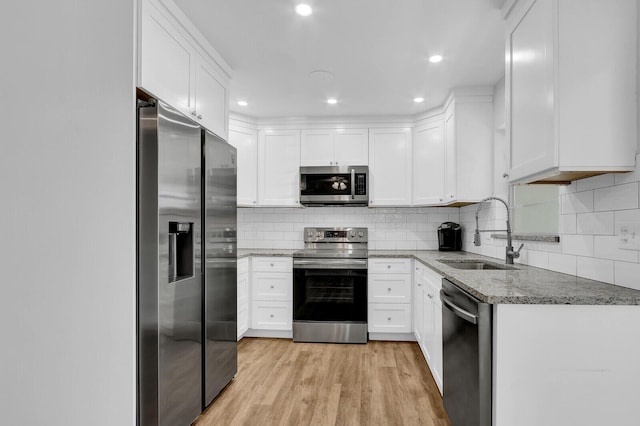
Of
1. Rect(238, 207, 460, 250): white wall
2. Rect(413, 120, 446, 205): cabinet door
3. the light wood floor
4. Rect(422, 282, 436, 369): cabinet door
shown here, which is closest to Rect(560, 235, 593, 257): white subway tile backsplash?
Rect(422, 282, 436, 369): cabinet door

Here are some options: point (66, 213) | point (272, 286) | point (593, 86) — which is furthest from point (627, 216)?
point (272, 286)

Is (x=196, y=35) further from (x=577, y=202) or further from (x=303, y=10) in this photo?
(x=577, y=202)

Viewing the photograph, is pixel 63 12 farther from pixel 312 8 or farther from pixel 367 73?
pixel 367 73

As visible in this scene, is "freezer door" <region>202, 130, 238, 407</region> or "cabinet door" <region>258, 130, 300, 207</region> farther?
"cabinet door" <region>258, 130, 300, 207</region>

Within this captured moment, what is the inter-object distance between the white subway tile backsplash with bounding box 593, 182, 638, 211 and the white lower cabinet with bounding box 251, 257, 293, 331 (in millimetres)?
2614

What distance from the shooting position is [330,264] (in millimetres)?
3521

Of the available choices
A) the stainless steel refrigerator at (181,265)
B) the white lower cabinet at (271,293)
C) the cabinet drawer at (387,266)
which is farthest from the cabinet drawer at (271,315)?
the stainless steel refrigerator at (181,265)

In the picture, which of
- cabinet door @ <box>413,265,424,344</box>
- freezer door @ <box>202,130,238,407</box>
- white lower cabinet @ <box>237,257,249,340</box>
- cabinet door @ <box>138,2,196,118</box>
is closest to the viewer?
cabinet door @ <box>138,2,196,118</box>

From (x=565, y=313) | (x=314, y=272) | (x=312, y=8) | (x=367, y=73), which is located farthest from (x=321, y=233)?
(x=565, y=313)

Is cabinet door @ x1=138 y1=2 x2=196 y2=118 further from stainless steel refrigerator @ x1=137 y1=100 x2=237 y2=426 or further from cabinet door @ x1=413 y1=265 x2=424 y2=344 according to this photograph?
cabinet door @ x1=413 y1=265 x2=424 y2=344

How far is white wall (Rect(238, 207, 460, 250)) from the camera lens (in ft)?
13.4

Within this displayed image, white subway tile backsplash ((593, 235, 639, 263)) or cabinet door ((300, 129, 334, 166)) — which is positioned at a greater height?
cabinet door ((300, 129, 334, 166))

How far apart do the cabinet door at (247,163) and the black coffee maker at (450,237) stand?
2068 mm

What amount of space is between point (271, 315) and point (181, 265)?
191cm
